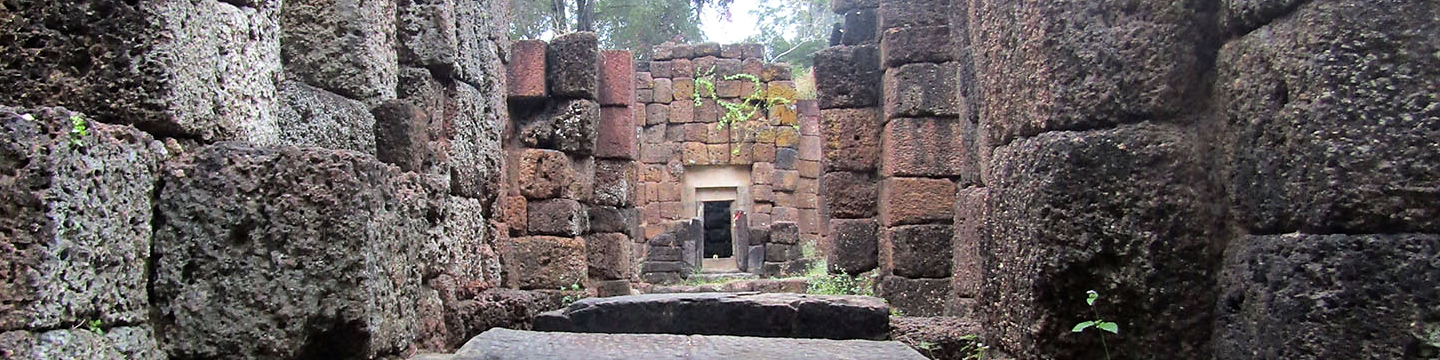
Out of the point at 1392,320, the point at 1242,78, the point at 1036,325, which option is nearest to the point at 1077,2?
the point at 1242,78

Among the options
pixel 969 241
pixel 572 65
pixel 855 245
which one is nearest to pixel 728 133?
pixel 855 245

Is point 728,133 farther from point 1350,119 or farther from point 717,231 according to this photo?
point 1350,119

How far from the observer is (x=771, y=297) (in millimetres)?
4895

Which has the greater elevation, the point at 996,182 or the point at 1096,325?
the point at 996,182

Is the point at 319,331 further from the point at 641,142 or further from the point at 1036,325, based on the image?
the point at 641,142

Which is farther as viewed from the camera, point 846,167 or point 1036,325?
point 846,167

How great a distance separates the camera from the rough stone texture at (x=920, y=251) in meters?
8.04

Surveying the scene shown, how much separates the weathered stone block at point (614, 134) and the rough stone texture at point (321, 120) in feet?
18.9

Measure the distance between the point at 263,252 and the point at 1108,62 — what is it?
6.61 ft

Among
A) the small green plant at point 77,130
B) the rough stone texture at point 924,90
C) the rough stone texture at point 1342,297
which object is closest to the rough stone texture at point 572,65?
the rough stone texture at point 924,90

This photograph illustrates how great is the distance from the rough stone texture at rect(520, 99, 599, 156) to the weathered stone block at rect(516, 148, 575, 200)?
3.4 inches

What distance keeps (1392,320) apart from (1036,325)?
2.83ft

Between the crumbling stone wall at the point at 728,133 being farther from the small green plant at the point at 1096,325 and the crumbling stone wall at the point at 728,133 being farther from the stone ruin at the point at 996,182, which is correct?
the small green plant at the point at 1096,325

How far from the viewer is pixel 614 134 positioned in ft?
31.1
